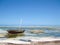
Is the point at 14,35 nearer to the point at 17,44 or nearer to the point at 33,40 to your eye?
the point at 17,44

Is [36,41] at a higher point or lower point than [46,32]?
lower

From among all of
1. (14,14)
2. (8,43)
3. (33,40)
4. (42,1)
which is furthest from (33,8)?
(8,43)

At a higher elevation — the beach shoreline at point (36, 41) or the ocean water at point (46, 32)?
the ocean water at point (46, 32)

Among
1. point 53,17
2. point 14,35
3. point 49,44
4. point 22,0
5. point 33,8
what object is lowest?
point 49,44

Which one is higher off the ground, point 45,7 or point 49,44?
point 45,7

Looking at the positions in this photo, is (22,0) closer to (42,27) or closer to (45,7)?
(45,7)

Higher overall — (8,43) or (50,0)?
(50,0)

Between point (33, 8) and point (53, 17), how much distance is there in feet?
1.08

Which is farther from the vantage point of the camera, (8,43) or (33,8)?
(33,8)

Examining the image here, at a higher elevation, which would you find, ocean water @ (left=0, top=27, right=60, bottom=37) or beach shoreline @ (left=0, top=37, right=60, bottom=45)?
ocean water @ (left=0, top=27, right=60, bottom=37)

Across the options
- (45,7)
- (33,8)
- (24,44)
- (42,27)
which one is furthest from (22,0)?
(24,44)

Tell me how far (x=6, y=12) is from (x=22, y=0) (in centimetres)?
30

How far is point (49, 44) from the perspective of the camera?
6.23 ft

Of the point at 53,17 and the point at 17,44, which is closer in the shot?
the point at 17,44
